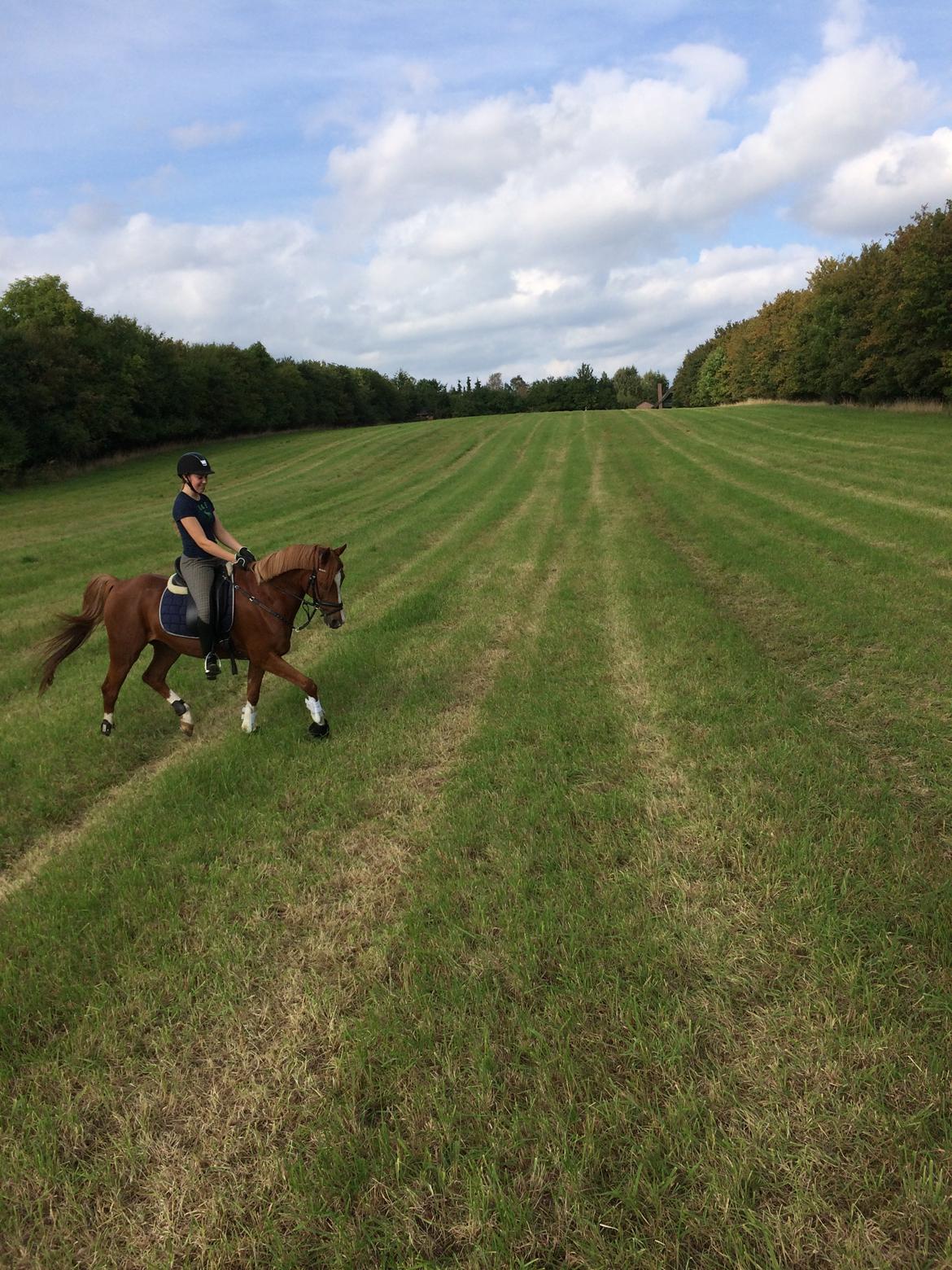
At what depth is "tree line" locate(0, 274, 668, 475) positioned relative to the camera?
32594 millimetres

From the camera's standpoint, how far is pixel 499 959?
3.34 m

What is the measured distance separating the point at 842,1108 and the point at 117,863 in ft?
15.1

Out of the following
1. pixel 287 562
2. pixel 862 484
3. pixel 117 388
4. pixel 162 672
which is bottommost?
pixel 162 672

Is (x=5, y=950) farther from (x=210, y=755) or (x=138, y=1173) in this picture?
(x=210, y=755)

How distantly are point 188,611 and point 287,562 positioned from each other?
1202mm

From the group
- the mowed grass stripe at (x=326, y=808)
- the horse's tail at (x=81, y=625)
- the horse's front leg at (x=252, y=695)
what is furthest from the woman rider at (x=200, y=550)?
the mowed grass stripe at (x=326, y=808)

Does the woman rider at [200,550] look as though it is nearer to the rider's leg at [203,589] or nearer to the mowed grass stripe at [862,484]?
the rider's leg at [203,589]

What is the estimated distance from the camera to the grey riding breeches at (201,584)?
21.7 ft

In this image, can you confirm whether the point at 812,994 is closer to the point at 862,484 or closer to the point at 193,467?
the point at 193,467

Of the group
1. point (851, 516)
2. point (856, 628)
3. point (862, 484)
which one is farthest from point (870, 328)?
point (856, 628)

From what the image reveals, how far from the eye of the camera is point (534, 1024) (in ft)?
9.62

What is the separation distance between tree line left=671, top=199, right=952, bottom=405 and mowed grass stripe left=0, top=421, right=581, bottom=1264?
130 ft

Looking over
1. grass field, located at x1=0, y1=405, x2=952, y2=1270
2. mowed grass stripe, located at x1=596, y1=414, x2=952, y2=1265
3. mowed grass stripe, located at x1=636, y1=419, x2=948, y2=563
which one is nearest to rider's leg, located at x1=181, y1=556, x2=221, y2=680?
grass field, located at x1=0, y1=405, x2=952, y2=1270

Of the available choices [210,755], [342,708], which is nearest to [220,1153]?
[210,755]
